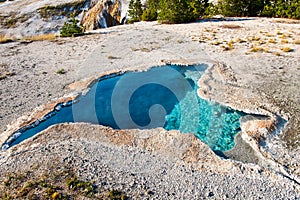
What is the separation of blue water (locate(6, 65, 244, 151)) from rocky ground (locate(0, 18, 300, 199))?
827mm

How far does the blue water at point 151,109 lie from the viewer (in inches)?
475

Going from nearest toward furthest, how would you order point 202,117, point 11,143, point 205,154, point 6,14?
point 205,154 < point 11,143 < point 202,117 < point 6,14

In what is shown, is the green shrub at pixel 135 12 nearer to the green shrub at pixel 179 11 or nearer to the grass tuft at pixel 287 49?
the green shrub at pixel 179 11

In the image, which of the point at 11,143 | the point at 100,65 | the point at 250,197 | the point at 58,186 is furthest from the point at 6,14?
the point at 250,197

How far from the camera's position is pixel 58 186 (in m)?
8.54

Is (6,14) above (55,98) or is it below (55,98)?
above

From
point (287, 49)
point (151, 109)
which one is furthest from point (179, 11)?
point (151, 109)

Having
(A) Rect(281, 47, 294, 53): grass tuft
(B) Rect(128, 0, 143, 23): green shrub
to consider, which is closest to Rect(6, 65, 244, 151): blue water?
(A) Rect(281, 47, 294, 53): grass tuft

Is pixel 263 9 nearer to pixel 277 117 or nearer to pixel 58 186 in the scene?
pixel 277 117

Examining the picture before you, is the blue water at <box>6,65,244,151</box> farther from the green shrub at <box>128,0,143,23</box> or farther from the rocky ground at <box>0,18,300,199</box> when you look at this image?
the green shrub at <box>128,0,143,23</box>

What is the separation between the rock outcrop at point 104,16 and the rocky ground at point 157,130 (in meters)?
10.7

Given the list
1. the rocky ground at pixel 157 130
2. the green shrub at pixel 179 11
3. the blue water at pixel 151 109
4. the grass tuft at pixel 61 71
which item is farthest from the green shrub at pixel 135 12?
the blue water at pixel 151 109

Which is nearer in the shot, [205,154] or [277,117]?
[205,154]

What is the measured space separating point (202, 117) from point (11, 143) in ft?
27.2
